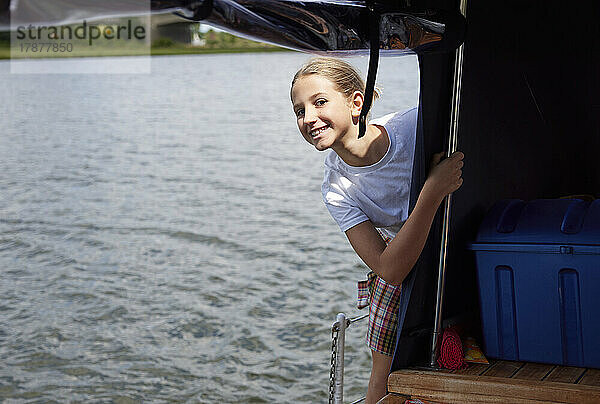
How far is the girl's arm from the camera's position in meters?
2.27

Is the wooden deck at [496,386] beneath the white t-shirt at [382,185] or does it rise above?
beneath

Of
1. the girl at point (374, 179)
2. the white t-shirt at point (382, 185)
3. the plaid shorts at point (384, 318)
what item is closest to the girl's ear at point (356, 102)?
the girl at point (374, 179)

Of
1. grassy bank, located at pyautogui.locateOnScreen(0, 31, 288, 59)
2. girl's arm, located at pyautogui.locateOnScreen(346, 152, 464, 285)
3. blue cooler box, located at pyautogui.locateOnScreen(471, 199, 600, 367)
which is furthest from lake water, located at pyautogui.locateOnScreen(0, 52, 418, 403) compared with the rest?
girl's arm, located at pyautogui.locateOnScreen(346, 152, 464, 285)

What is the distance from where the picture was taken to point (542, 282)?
2.57 meters

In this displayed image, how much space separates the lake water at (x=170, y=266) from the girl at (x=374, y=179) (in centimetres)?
318

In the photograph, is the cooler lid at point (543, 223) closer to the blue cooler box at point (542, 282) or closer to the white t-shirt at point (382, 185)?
the blue cooler box at point (542, 282)

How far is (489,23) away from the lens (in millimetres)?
2752

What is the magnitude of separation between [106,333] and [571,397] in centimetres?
905

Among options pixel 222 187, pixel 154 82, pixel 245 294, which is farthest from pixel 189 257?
pixel 154 82

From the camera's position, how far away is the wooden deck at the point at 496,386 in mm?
2275

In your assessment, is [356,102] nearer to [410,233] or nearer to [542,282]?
[410,233]

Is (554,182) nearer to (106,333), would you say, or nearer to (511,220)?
(511,220)

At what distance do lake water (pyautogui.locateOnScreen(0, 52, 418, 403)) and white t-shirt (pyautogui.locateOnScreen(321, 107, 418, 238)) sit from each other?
317cm

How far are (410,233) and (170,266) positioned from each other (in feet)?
33.6
